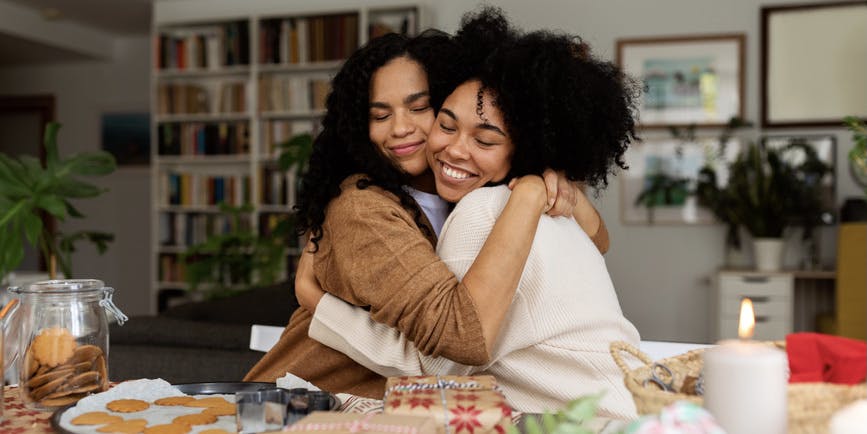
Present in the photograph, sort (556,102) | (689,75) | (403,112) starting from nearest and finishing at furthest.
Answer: (556,102), (403,112), (689,75)

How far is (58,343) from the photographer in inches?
40.9

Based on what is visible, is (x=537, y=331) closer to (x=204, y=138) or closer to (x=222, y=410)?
(x=222, y=410)

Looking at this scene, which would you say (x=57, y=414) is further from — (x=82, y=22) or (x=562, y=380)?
(x=82, y=22)

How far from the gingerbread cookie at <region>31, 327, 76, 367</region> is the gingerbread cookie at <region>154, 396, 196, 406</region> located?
0.46ft

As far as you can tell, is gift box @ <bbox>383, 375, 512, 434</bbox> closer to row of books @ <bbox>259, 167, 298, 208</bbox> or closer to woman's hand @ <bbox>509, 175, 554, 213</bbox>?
woman's hand @ <bbox>509, 175, 554, 213</bbox>

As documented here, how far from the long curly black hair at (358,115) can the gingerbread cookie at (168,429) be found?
1.67 feet

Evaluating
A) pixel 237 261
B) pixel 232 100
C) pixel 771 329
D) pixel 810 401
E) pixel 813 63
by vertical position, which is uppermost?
pixel 813 63

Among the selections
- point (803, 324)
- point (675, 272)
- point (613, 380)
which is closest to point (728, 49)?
point (675, 272)

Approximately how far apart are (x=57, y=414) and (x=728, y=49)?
16.5ft

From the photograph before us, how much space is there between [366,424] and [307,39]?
5.32 m

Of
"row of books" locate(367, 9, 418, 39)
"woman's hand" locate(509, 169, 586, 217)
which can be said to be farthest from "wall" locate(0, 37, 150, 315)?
"woman's hand" locate(509, 169, 586, 217)

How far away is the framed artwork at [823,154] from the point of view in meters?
5.07

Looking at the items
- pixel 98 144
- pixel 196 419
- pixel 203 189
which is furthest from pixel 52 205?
pixel 98 144

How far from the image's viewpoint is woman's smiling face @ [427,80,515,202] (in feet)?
4.31
